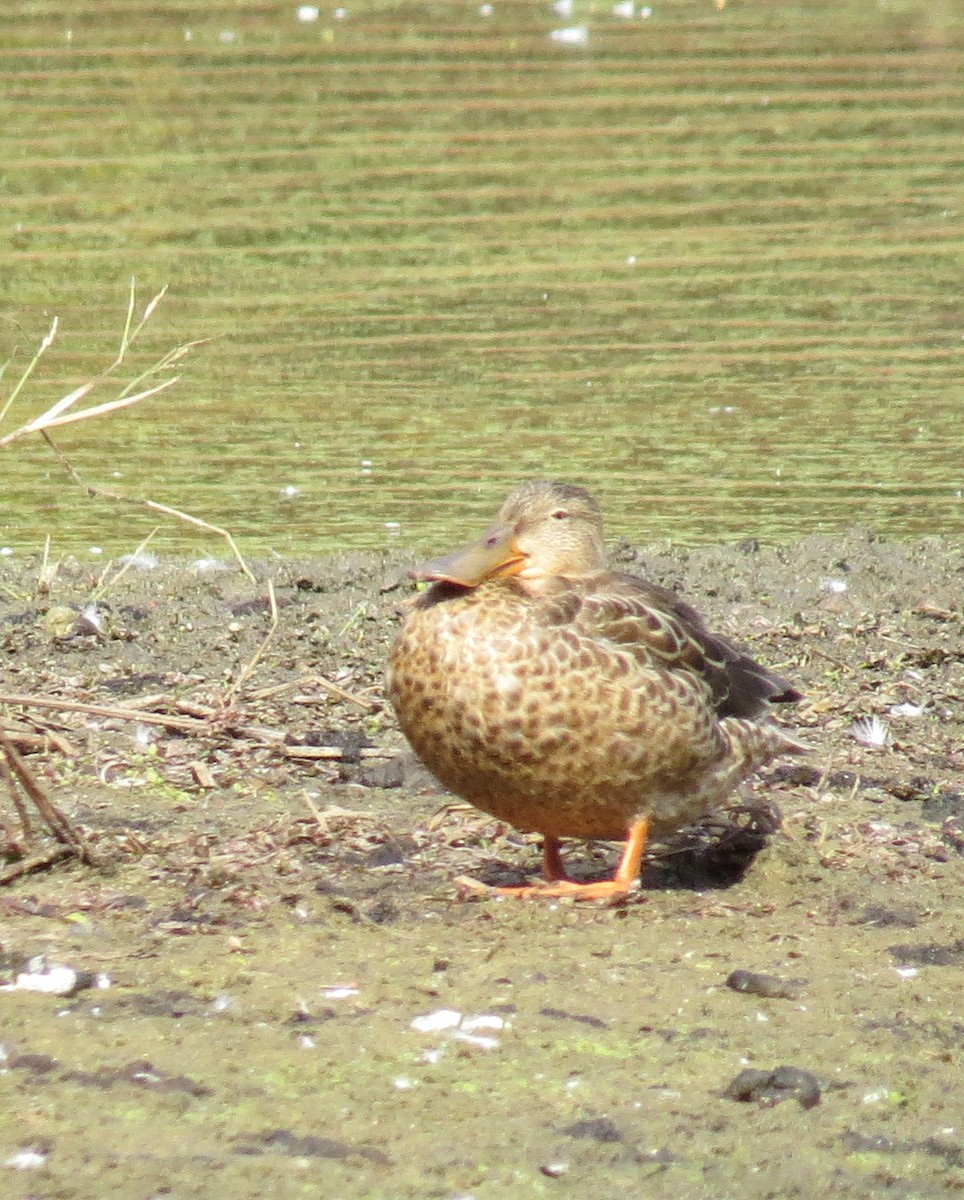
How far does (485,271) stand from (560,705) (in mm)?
7941

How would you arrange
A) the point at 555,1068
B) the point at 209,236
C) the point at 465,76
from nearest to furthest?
the point at 555,1068 → the point at 209,236 → the point at 465,76

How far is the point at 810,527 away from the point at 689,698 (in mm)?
3398

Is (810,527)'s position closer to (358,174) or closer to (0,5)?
(358,174)

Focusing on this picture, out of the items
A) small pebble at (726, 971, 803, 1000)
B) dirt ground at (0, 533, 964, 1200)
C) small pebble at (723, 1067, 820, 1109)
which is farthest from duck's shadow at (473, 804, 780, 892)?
small pebble at (723, 1067, 820, 1109)

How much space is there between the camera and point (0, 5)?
69.1 ft

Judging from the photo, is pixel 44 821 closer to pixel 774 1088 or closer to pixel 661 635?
pixel 661 635

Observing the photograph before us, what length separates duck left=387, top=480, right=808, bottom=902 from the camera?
462 cm

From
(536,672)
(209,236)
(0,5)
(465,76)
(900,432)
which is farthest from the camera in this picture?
(0,5)

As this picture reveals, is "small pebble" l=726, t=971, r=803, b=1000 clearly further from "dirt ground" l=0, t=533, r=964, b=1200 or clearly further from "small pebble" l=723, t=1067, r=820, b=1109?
"small pebble" l=723, t=1067, r=820, b=1109

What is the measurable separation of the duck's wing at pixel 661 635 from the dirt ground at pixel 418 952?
0.31 m

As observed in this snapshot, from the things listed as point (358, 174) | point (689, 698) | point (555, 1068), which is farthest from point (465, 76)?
point (555, 1068)

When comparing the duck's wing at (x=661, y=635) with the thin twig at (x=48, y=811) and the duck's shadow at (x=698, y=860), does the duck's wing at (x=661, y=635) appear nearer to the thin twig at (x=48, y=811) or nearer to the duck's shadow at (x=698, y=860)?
the duck's shadow at (x=698, y=860)

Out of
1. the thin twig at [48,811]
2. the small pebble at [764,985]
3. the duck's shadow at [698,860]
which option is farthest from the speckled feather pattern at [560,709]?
the thin twig at [48,811]

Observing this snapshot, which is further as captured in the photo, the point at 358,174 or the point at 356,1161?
the point at 358,174
